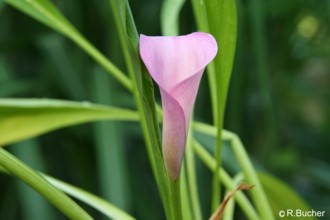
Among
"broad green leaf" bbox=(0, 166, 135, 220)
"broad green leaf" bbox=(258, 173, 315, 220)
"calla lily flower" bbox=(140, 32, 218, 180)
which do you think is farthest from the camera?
"broad green leaf" bbox=(258, 173, 315, 220)

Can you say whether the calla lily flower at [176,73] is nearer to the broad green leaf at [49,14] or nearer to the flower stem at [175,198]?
the flower stem at [175,198]

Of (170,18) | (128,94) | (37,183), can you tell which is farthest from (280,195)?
(128,94)

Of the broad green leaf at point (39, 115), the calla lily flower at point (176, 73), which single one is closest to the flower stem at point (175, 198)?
the calla lily flower at point (176, 73)

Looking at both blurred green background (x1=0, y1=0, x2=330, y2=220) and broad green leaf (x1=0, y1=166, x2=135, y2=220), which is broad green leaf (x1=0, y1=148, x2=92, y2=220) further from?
blurred green background (x1=0, y1=0, x2=330, y2=220)

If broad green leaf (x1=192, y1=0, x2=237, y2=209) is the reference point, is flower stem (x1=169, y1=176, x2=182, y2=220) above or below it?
below

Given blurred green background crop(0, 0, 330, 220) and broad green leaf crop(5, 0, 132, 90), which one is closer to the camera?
broad green leaf crop(5, 0, 132, 90)

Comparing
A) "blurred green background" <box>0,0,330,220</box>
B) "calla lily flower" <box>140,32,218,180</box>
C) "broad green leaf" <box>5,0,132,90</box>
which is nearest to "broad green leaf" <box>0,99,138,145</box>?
"broad green leaf" <box>5,0,132,90</box>
